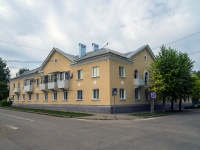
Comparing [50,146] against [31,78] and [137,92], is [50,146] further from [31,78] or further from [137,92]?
[31,78]

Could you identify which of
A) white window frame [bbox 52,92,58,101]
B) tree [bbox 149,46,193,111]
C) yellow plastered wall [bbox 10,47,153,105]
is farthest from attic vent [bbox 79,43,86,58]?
tree [bbox 149,46,193,111]

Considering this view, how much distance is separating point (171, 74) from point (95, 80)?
Result: 30.3ft

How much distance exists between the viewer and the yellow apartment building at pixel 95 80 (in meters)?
23.3

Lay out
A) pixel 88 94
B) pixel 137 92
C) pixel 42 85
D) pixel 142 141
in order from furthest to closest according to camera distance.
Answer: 1. pixel 42 85
2. pixel 137 92
3. pixel 88 94
4. pixel 142 141

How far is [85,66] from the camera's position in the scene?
84.9 ft

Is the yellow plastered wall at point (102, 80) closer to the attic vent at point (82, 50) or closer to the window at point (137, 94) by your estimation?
the window at point (137, 94)

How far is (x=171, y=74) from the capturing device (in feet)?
78.2

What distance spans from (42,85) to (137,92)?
15.6m

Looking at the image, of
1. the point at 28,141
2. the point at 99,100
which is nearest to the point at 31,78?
the point at 99,100

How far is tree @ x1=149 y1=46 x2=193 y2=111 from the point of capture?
23.5 metres

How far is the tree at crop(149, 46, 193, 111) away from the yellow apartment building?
2.82 meters

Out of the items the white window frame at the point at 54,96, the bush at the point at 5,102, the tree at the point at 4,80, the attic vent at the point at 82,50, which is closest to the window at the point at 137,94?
the attic vent at the point at 82,50

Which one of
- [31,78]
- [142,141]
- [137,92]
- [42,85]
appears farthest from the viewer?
[31,78]

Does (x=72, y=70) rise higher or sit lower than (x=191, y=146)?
higher
